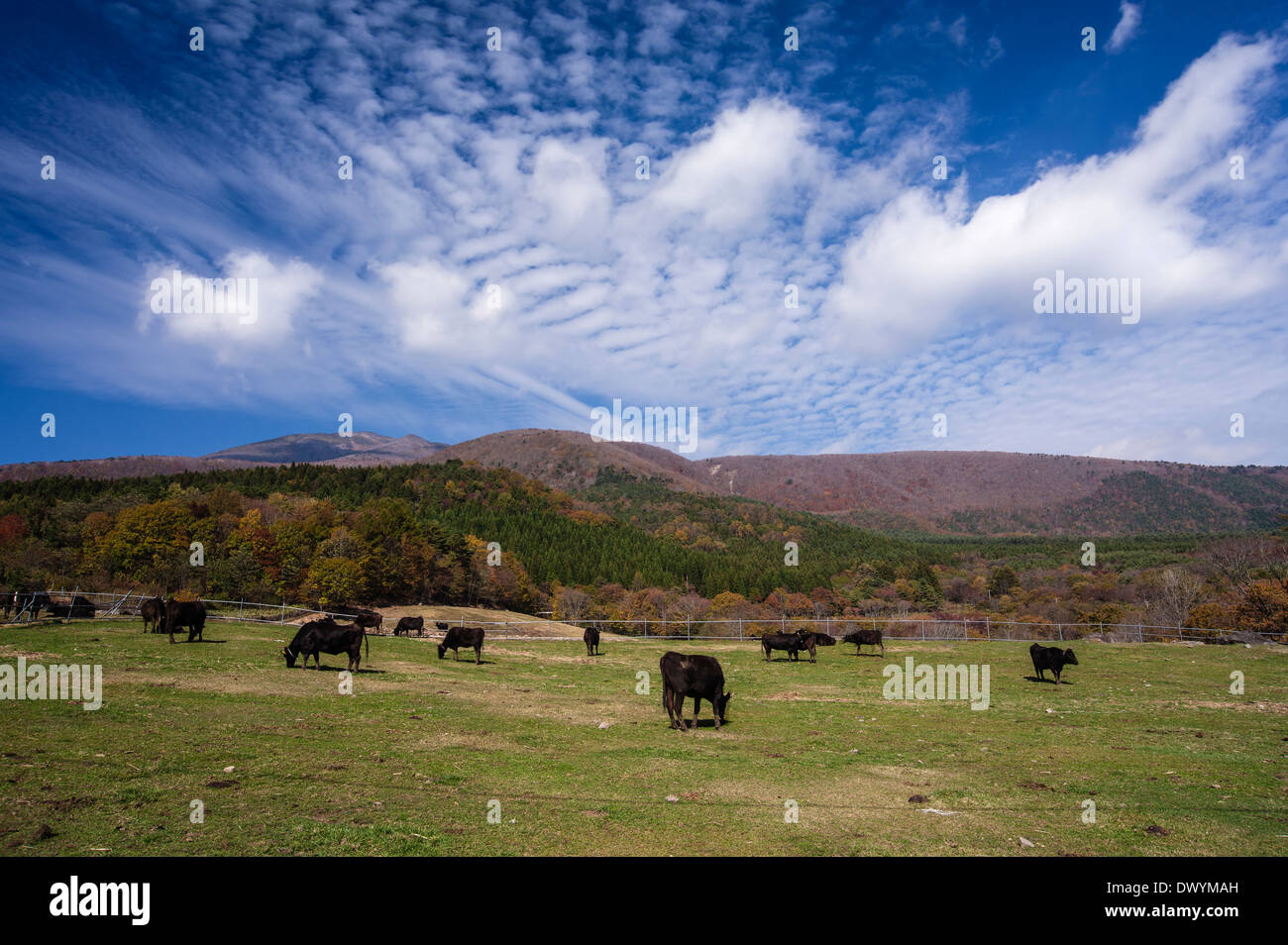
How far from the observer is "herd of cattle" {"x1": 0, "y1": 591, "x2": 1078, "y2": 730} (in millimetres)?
15773

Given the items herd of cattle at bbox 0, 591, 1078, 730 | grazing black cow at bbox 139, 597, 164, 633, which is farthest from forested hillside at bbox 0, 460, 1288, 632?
grazing black cow at bbox 139, 597, 164, 633

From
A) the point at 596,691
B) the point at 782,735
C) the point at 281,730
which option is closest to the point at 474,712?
the point at 281,730

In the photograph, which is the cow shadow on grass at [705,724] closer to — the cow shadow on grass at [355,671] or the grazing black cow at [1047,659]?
the cow shadow on grass at [355,671]

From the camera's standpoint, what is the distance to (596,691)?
21766 mm

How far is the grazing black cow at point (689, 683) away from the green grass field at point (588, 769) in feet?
2.12

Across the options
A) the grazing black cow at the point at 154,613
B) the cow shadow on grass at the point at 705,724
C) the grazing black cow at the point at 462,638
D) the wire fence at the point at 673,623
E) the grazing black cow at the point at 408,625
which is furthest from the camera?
the grazing black cow at the point at 408,625

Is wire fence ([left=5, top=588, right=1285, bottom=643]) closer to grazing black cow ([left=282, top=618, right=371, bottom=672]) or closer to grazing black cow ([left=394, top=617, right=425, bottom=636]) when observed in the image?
grazing black cow ([left=394, top=617, right=425, bottom=636])

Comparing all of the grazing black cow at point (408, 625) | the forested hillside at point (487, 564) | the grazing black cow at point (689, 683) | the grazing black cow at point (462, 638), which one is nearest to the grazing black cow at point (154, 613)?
the grazing black cow at point (462, 638)

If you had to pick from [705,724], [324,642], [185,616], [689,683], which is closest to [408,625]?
[185,616]

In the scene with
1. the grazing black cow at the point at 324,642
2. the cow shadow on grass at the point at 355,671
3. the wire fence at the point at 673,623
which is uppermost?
the grazing black cow at the point at 324,642

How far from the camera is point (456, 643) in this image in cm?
3062

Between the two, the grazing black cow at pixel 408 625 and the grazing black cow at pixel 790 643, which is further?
the grazing black cow at pixel 408 625

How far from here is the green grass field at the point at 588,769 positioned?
7.43m
